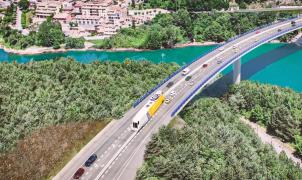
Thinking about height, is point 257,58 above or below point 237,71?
above

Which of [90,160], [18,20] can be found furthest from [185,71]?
[18,20]

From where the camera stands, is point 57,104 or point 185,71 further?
point 185,71

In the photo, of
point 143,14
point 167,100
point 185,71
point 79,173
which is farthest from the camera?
point 143,14

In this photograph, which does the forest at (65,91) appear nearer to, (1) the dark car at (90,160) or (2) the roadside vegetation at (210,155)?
(1) the dark car at (90,160)

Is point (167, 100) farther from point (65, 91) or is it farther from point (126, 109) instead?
point (65, 91)

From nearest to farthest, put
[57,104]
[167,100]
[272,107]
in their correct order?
[57,104], [167,100], [272,107]

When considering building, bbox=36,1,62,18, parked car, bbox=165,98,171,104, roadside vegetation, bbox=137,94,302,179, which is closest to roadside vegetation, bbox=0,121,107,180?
roadside vegetation, bbox=137,94,302,179
